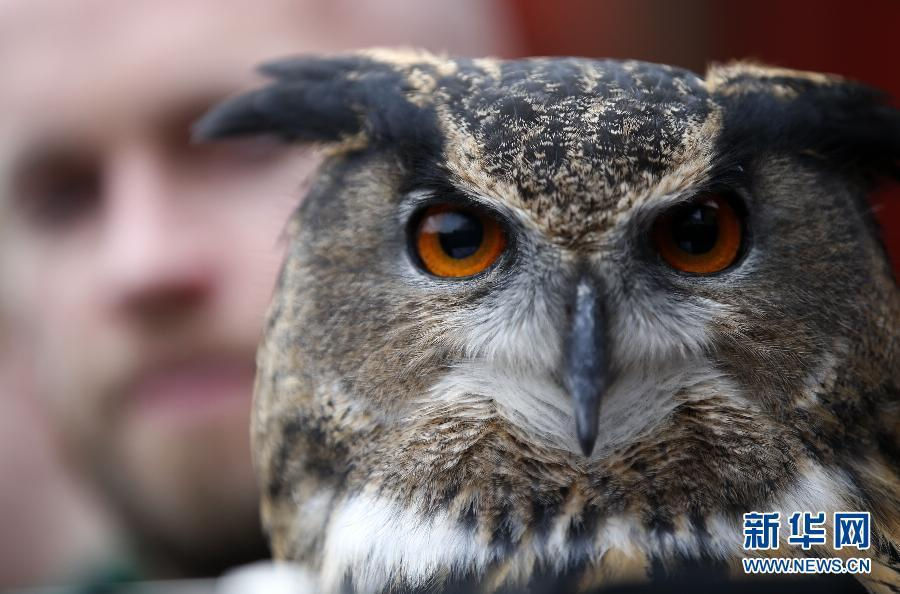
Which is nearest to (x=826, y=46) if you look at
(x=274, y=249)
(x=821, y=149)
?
(x=821, y=149)

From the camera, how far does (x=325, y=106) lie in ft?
2.99

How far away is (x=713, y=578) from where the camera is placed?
741 millimetres

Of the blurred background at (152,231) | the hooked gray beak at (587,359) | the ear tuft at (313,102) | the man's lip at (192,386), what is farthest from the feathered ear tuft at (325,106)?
the man's lip at (192,386)

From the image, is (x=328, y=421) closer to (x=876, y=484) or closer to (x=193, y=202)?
(x=876, y=484)

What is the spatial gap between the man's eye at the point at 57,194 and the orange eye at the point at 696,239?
3.54ft

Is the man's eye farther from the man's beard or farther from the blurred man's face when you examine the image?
the man's beard

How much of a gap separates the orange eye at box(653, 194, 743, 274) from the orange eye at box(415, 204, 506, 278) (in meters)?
0.15

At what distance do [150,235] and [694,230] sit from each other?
0.94 meters

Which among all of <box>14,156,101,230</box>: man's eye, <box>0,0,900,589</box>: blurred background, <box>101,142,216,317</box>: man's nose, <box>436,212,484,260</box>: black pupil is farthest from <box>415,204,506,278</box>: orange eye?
<box>14,156,101,230</box>: man's eye

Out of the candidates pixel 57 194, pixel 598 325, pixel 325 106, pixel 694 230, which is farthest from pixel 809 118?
pixel 57 194

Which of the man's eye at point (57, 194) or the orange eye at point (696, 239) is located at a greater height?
the man's eye at point (57, 194)

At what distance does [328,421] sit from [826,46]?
209 cm

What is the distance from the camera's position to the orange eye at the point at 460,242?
77 cm

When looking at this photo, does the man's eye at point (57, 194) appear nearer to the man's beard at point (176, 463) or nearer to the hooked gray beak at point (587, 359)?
the man's beard at point (176, 463)
